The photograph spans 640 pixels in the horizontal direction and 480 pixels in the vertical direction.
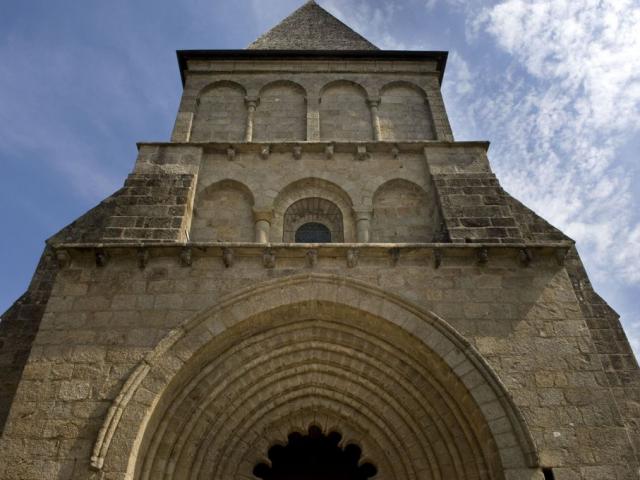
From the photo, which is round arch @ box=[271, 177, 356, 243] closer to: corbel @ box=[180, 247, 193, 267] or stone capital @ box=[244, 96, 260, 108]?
corbel @ box=[180, 247, 193, 267]

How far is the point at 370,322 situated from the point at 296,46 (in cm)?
764

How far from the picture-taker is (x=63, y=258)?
704cm

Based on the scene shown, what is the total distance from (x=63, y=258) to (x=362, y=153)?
4.95 metres

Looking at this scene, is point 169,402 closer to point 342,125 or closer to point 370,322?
point 370,322

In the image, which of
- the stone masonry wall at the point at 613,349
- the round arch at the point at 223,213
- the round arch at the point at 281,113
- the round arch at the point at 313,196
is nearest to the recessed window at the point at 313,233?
the round arch at the point at 313,196

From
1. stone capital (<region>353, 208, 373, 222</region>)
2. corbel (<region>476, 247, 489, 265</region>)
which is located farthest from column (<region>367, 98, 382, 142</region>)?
corbel (<region>476, 247, 489, 265</region>)

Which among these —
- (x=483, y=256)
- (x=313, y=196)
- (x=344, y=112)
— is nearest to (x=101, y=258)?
(x=313, y=196)

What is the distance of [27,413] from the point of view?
228 inches

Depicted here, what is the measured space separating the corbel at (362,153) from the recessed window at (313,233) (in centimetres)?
140

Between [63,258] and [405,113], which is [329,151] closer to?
[405,113]

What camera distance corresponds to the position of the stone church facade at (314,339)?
579cm

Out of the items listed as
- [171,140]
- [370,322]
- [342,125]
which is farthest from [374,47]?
[370,322]

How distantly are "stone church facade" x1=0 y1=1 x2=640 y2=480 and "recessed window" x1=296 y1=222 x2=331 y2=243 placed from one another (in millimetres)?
25

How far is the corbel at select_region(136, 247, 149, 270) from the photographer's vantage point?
703 centimetres
